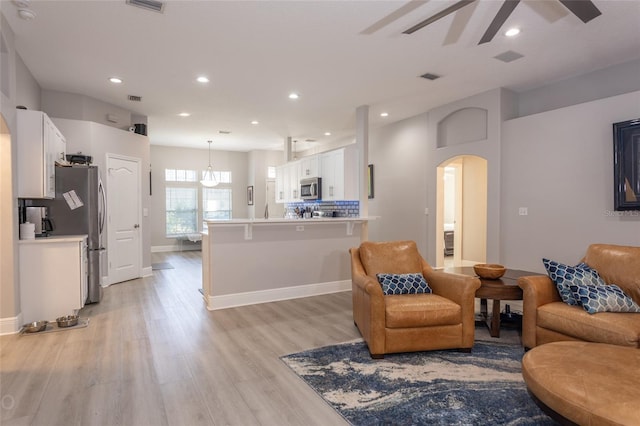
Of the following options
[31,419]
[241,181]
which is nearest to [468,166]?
[241,181]

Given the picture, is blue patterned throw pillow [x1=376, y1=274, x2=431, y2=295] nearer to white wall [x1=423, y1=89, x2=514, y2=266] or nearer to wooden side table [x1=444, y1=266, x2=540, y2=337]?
wooden side table [x1=444, y1=266, x2=540, y2=337]

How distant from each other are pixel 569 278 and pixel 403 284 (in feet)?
4.51

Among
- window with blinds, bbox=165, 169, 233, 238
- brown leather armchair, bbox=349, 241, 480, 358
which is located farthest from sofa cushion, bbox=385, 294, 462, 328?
window with blinds, bbox=165, 169, 233, 238

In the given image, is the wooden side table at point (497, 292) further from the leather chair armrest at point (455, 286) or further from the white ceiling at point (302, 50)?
the white ceiling at point (302, 50)

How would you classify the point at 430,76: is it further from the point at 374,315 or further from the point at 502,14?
the point at 374,315

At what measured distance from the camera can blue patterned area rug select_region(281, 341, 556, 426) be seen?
6.97 feet

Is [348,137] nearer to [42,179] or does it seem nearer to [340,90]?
[340,90]

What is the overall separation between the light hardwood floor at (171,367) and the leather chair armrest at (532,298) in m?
1.53

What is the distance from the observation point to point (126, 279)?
20.0 feet

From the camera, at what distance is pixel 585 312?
9.01ft

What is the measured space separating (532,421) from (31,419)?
2973 mm

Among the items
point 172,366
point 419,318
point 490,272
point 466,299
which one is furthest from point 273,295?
point 490,272

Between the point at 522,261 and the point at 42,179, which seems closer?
the point at 42,179

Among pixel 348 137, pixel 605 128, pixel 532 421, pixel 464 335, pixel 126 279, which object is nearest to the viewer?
pixel 532 421
